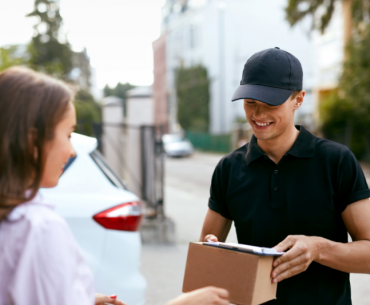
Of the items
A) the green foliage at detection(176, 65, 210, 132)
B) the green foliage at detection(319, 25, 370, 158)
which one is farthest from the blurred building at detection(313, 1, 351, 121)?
the green foliage at detection(176, 65, 210, 132)

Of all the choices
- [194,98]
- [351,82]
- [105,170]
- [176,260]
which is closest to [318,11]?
[351,82]

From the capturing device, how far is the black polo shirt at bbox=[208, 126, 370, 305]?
1788 millimetres

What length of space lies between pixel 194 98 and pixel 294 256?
125ft

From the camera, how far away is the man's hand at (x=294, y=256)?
1.55 m

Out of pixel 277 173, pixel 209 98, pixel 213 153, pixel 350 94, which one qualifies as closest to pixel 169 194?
pixel 350 94

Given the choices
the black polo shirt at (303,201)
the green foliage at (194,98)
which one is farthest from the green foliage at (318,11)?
the green foliage at (194,98)

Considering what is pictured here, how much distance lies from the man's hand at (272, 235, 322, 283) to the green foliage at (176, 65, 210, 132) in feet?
122

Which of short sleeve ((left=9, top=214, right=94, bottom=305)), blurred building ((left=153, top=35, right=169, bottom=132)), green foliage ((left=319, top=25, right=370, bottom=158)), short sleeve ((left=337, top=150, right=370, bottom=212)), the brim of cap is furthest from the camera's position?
blurred building ((left=153, top=35, right=169, bottom=132))

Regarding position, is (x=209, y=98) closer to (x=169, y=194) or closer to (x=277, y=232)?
(x=169, y=194)

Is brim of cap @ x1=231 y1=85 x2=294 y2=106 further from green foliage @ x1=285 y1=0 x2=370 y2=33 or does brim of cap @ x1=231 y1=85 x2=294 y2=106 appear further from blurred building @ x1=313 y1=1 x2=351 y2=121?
blurred building @ x1=313 y1=1 x2=351 y2=121

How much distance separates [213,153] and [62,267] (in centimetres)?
3227

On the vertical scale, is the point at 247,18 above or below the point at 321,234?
above

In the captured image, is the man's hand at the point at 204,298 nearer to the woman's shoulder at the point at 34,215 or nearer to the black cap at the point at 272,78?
the woman's shoulder at the point at 34,215

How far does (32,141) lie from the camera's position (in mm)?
1141
